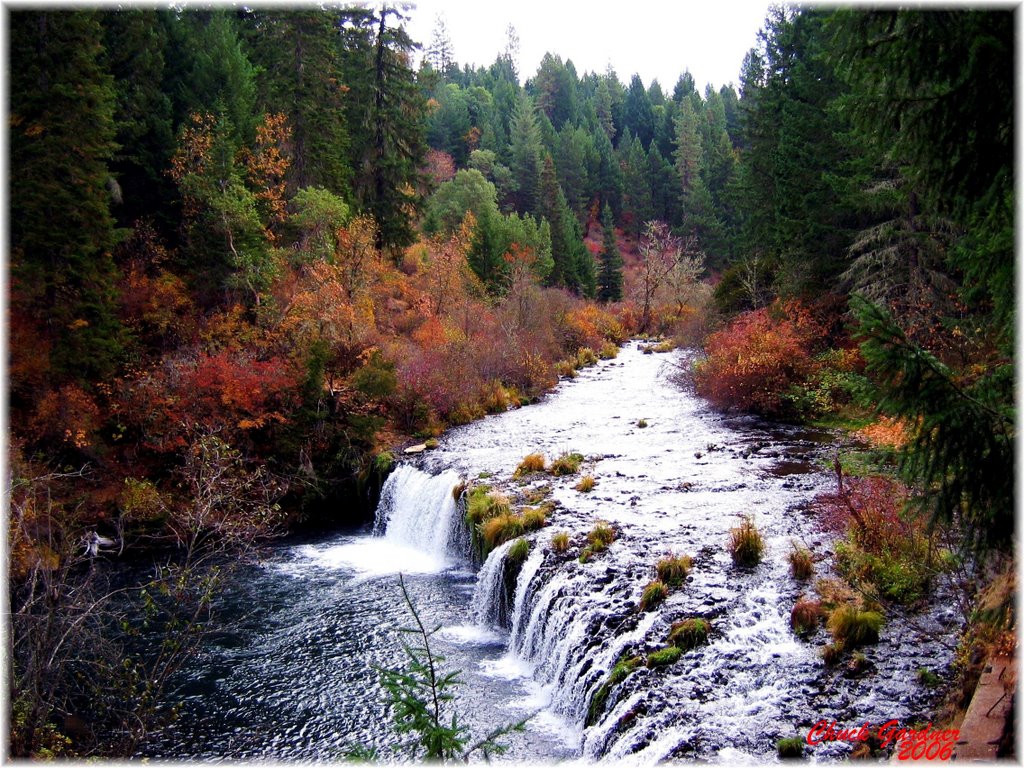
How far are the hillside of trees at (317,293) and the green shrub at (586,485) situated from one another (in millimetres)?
6897

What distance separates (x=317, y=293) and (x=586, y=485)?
13324 millimetres

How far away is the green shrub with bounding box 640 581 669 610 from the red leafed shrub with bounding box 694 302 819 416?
13.3 metres

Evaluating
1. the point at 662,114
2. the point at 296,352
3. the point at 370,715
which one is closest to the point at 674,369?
the point at 296,352

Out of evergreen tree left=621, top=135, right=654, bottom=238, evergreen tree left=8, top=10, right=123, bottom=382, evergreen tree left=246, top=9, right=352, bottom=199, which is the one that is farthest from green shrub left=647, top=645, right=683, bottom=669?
evergreen tree left=621, top=135, right=654, bottom=238

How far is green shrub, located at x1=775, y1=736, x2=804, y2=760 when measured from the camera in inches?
311

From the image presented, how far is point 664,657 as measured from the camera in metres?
9.97

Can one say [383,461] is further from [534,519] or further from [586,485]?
[534,519]

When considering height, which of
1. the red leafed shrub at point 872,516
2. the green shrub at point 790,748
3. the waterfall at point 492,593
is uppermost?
the red leafed shrub at point 872,516

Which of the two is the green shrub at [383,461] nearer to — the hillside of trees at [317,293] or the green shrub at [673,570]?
the hillside of trees at [317,293]

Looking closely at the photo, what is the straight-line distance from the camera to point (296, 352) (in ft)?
71.8

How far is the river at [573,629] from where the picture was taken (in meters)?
8.92

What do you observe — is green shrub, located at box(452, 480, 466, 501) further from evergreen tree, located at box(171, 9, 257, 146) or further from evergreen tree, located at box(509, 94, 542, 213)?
evergreen tree, located at box(509, 94, 542, 213)

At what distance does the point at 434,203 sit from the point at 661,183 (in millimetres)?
42286
